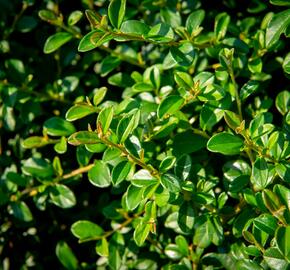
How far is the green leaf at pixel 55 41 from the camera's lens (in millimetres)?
1532

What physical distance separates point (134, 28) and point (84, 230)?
63 centimetres

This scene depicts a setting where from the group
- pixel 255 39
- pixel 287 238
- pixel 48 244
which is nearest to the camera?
pixel 287 238

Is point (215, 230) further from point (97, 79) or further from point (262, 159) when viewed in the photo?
point (97, 79)

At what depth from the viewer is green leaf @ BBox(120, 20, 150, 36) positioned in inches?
47.4

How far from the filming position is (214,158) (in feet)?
5.09

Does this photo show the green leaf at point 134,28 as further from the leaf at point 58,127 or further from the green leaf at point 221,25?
the leaf at point 58,127

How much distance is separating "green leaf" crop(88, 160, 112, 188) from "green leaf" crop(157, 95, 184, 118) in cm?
24

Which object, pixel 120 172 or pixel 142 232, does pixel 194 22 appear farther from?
pixel 142 232

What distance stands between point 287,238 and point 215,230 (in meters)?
0.27

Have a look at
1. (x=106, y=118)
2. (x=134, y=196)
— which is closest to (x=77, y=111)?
(x=106, y=118)

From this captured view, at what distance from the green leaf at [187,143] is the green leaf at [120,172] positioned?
0.57 ft

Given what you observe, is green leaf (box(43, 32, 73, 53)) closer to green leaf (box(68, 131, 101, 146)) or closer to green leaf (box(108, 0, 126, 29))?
green leaf (box(108, 0, 126, 29))

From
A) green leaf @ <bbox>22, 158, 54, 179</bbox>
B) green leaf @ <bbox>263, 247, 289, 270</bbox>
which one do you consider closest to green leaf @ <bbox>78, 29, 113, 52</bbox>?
green leaf @ <bbox>22, 158, 54, 179</bbox>

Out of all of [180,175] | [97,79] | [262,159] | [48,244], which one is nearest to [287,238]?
[262,159]
